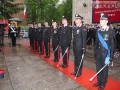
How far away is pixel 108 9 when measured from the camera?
17.6 metres

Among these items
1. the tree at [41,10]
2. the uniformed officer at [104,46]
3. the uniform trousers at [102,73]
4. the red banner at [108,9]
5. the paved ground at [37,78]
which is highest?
the tree at [41,10]

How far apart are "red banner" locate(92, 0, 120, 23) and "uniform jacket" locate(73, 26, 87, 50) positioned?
38.2 ft

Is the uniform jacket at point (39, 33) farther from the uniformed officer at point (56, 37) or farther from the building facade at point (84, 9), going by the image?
the building facade at point (84, 9)

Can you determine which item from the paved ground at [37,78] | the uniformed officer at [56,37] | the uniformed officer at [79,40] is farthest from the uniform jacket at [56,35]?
the uniformed officer at [79,40]

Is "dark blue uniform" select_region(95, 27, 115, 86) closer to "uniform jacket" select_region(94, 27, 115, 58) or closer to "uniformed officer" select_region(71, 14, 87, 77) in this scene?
"uniform jacket" select_region(94, 27, 115, 58)

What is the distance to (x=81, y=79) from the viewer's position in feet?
20.7

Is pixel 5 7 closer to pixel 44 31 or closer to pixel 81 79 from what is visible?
pixel 44 31

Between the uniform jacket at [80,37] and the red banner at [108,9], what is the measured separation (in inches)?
458

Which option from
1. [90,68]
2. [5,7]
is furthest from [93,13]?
[90,68]

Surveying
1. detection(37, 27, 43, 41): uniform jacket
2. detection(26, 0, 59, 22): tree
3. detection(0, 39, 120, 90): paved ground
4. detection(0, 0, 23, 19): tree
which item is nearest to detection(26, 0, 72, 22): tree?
detection(26, 0, 59, 22): tree

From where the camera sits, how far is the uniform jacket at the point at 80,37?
6320 millimetres

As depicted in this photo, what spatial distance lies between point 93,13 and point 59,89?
45.6ft

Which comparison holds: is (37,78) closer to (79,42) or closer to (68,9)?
(79,42)

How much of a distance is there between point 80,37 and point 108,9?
477 inches
